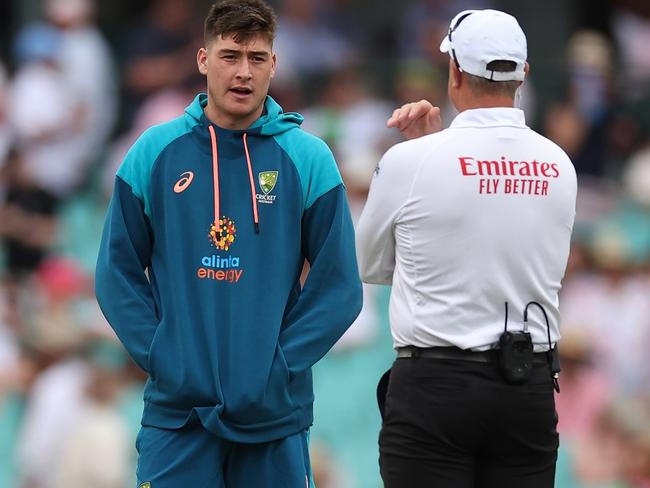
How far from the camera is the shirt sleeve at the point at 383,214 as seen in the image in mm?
4789

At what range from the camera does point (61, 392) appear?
990cm

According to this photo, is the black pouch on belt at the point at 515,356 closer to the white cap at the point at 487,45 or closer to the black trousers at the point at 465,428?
the black trousers at the point at 465,428

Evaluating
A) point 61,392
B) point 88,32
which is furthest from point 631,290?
point 88,32

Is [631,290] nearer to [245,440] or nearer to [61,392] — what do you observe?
[61,392]

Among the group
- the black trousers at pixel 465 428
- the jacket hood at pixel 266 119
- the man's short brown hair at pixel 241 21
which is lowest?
the black trousers at pixel 465 428

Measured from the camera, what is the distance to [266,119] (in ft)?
15.8

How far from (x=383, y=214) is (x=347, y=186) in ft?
19.7

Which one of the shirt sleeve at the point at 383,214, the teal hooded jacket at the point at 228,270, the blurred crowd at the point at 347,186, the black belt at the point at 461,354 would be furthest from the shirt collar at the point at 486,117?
the blurred crowd at the point at 347,186

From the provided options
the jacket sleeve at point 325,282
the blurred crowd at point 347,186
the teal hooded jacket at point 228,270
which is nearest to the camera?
the teal hooded jacket at point 228,270

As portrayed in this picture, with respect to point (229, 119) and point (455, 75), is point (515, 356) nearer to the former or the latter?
point (455, 75)

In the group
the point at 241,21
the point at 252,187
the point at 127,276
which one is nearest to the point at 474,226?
the point at 252,187

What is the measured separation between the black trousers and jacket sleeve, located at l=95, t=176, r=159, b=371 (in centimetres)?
79

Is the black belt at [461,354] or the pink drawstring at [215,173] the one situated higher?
the pink drawstring at [215,173]

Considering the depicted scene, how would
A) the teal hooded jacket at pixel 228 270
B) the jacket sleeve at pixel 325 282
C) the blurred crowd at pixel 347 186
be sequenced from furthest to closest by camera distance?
the blurred crowd at pixel 347 186, the jacket sleeve at pixel 325 282, the teal hooded jacket at pixel 228 270
